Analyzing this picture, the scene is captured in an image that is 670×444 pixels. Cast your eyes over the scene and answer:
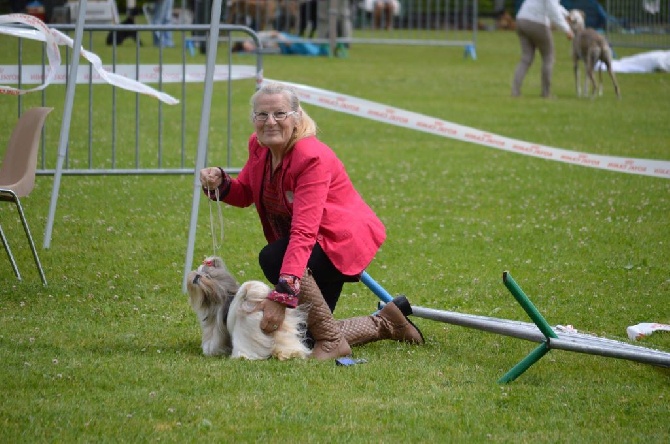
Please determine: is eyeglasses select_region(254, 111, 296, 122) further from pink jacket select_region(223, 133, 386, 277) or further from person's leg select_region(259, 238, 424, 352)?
person's leg select_region(259, 238, 424, 352)

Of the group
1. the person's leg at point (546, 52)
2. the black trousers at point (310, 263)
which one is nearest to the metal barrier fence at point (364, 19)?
the person's leg at point (546, 52)

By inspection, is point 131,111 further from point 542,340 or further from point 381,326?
point 542,340

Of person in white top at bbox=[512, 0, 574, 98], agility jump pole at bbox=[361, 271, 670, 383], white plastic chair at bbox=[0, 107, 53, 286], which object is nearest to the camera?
agility jump pole at bbox=[361, 271, 670, 383]

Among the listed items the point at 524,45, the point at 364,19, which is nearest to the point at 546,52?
the point at 524,45

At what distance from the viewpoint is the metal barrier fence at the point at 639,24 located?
29062mm

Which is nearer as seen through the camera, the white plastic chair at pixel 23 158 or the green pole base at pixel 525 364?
the green pole base at pixel 525 364

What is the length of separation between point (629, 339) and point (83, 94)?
1286cm

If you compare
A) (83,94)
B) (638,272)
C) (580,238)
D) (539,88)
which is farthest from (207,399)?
(539,88)

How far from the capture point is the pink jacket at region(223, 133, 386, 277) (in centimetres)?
537

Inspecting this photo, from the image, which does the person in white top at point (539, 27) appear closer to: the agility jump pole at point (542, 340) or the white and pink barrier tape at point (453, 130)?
the white and pink barrier tape at point (453, 130)

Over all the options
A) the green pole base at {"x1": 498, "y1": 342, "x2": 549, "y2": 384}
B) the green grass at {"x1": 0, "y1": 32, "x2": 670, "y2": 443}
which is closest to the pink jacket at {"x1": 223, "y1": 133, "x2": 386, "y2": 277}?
the green grass at {"x1": 0, "y1": 32, "x2": 670, "y2": 443}

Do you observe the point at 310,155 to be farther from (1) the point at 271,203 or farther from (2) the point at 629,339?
(2) the point at 629,339

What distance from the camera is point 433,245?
8789 millimetres

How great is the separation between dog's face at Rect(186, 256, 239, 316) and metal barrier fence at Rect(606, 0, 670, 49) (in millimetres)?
24170
